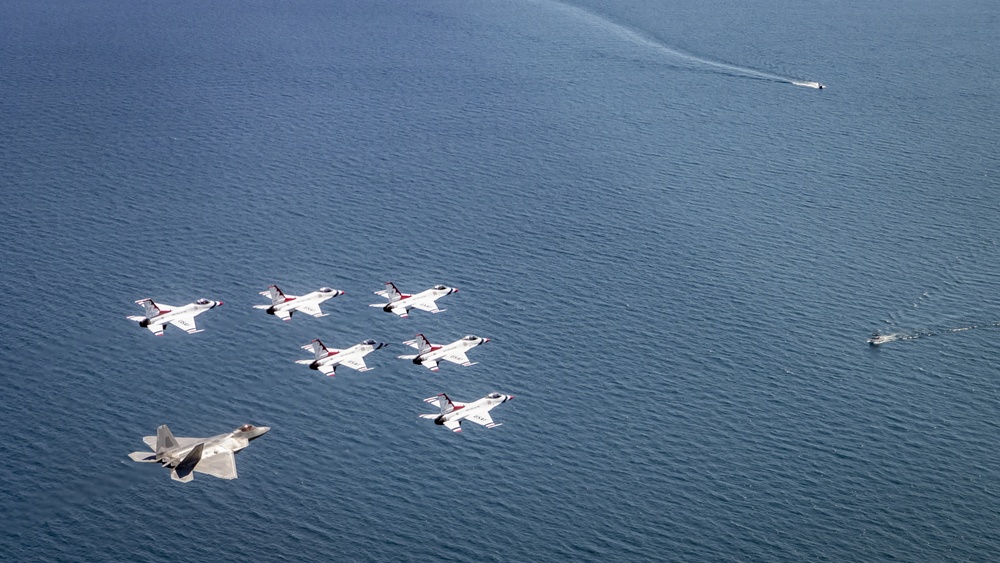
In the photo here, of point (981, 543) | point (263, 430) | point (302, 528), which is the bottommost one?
point (981, 543)

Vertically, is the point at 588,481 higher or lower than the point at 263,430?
lower

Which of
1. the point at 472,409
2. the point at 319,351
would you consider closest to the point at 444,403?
the point at 472,409

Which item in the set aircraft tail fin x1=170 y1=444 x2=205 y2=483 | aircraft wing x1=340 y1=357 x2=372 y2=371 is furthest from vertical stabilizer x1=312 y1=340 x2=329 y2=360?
aircraft tail fin x1=170 y1=444 x2=205 y2=483

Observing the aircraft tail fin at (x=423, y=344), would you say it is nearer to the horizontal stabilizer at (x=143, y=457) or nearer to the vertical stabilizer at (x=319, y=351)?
the vertical stabilizer at (x=319, y=351)

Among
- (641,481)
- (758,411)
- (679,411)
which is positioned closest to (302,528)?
(641,481)

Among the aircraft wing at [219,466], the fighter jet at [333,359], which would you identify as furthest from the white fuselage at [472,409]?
the aircraft wing at [219,466]

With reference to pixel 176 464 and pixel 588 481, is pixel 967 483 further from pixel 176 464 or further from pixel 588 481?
pixel 176 464
